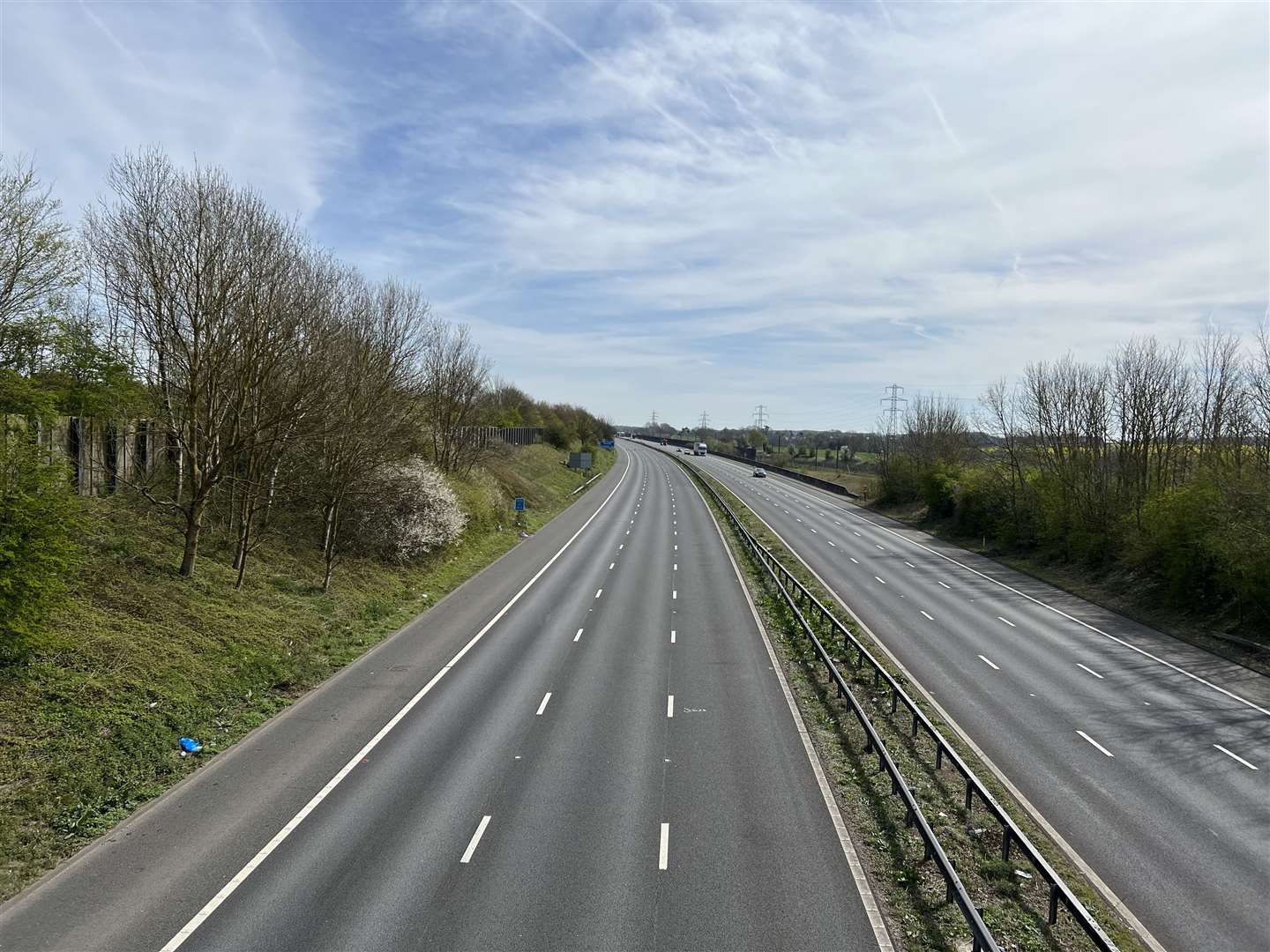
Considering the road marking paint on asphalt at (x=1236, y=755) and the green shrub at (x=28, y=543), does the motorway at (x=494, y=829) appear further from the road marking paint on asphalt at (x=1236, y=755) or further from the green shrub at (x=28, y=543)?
the road marking paint on asphalt at (x=1236, y=755)

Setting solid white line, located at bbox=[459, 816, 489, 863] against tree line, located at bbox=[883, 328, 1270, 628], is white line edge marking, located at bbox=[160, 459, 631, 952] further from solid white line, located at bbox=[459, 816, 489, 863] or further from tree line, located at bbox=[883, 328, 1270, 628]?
tree line, located at bbox=[883, 328, 1270, 628]

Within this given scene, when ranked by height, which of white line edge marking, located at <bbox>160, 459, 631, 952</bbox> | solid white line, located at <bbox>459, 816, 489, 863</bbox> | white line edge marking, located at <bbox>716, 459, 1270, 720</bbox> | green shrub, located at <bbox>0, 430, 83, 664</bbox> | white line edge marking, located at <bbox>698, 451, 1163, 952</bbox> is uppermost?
green shrub, located at <bbox>0, 430, 83, 664</bbox>

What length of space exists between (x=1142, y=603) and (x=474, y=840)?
30.9m

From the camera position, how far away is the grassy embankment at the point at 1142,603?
2492 cm

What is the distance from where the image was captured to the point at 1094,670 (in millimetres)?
22703

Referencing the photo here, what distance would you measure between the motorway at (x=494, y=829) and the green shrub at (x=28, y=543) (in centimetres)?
426

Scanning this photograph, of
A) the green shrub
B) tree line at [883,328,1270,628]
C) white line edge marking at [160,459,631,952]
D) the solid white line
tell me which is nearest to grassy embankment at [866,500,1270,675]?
tree line at [883,328,1270,628]

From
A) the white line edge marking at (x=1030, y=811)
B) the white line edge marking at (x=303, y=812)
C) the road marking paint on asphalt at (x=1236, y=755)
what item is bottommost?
the white line edge marking at (x=303, y=812)

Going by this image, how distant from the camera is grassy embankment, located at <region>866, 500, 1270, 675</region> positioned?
81.8 feet

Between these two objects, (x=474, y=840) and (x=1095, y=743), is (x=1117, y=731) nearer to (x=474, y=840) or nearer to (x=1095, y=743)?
(x=1095, y=743)

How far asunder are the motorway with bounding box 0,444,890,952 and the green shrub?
4.26 metres

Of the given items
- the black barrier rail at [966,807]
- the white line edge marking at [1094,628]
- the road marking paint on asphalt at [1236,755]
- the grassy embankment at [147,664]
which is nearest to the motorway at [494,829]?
the grassy embankment at [147,664]

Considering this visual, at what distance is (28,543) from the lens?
46.3ft

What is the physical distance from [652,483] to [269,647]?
72230 mm
